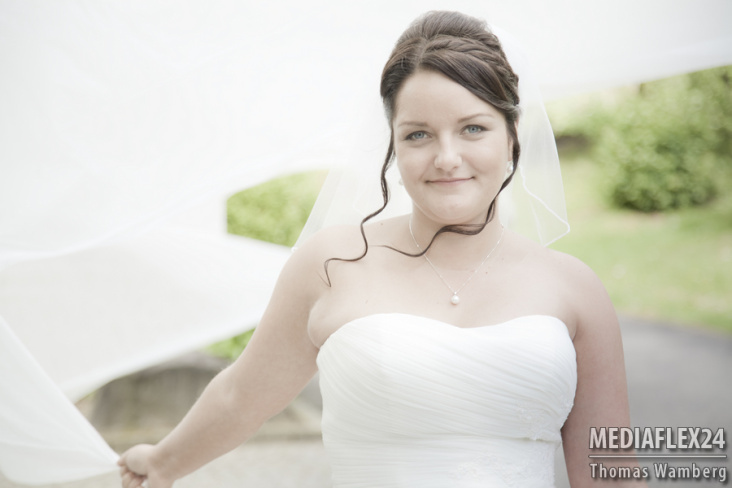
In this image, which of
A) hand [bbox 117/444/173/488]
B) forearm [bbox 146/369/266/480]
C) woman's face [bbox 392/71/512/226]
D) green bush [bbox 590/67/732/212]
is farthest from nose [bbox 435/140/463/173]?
green bush [bbox 590/67/732/212]

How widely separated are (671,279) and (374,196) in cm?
884

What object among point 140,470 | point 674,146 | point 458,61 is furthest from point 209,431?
point 674,146

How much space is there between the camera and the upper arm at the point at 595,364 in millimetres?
2010

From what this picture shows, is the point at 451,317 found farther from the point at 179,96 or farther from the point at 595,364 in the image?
the point at 179,96

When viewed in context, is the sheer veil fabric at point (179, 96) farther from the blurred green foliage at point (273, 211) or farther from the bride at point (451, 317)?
the blurred green foliage at point (273, 211)

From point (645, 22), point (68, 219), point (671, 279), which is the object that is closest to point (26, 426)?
point (68, 219)

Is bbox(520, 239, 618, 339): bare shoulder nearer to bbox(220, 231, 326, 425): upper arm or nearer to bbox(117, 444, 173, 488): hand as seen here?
bbox(220, 231, 326, 425): upper arm

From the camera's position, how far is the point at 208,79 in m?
2.49

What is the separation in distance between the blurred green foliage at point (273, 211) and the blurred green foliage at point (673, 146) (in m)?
6.65

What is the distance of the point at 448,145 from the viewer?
1849 mm

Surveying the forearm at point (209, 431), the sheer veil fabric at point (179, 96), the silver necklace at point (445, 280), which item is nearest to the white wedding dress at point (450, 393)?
the silver necklace at point (445, 280)

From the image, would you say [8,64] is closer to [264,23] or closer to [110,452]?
[264,23]

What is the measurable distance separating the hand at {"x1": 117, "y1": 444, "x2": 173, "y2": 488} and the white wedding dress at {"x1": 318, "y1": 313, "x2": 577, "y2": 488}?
2.57 ft

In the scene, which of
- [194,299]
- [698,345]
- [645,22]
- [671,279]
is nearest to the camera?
[645,22]
